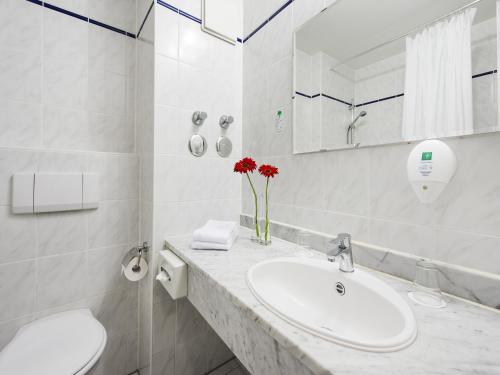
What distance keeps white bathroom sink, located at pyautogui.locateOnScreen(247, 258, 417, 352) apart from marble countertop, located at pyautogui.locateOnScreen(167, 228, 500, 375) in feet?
0.06

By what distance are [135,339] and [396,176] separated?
170cm

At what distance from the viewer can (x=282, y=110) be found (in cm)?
121

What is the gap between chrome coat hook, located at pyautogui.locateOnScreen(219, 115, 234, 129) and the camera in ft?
4.32

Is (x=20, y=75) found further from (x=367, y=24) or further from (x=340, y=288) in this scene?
(x=340, y=288)

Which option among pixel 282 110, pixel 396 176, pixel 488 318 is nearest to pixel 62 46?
pixel 282 110

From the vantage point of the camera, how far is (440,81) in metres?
0.67

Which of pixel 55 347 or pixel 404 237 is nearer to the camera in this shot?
pixel 404 237

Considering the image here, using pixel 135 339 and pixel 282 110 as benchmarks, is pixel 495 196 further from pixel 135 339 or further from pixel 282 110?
pixel 135 339

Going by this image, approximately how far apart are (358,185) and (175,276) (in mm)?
845

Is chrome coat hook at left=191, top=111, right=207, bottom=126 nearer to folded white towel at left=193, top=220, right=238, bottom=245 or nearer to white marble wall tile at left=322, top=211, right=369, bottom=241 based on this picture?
folded white towel at left=193, top=220, right=238, bottom=245

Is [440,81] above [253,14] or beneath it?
beneath

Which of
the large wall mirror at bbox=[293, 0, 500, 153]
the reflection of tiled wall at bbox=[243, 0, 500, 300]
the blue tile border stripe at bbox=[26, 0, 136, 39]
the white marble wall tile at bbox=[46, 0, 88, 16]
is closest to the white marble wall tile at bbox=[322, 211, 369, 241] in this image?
the reflection of tiled wall at bbox=[243, 0, 500, 300]

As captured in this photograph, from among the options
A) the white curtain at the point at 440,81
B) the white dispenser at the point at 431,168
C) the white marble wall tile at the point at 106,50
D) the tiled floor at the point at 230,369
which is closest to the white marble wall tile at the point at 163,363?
the tiled floor at the point at 230,369

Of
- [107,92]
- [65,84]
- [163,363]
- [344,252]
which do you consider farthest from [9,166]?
[344,252]
